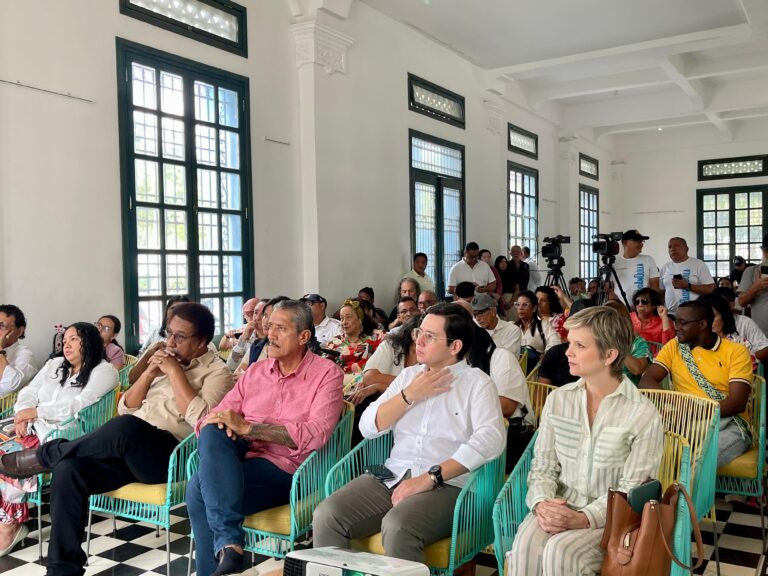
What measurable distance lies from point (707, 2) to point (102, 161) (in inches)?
262

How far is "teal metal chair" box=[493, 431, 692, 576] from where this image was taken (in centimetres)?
205

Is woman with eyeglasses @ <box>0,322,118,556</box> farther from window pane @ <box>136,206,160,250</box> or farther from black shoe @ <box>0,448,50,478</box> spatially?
window pane @ <box>136,206,160,250</box>

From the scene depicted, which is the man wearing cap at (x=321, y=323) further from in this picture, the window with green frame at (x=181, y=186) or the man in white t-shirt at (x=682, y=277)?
the man in white t-shirt at (x=682, y=277)

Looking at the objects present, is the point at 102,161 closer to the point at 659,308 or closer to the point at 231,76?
the point at 231,76

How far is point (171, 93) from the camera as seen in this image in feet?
19.7

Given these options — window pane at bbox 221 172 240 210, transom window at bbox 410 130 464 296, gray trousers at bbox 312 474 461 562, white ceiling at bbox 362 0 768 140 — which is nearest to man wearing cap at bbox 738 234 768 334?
white ceiling at bbox 362 0 768 140

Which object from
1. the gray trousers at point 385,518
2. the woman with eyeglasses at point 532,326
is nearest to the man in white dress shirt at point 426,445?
the gray trousers at point 385,518

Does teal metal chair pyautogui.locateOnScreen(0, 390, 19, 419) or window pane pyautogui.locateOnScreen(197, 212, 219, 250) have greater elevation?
window pane pyautogui.locateOnScreen(197, 212, 219, 250)

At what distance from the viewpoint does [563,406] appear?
2443mm

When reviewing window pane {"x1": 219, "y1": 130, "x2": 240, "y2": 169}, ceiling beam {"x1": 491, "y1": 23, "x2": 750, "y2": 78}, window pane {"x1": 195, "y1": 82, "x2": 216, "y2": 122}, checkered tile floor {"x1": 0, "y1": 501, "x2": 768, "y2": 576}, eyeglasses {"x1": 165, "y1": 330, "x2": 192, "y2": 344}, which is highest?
ceiling beam {"x1": 491, "y1": 23, "x2": 750, "y2": 78}

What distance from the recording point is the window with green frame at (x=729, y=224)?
15.9 meters

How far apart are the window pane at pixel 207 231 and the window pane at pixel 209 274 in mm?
105

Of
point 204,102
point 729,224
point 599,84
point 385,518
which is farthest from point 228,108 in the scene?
point 729,224

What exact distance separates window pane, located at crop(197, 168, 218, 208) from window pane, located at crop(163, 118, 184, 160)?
25 centimetres
